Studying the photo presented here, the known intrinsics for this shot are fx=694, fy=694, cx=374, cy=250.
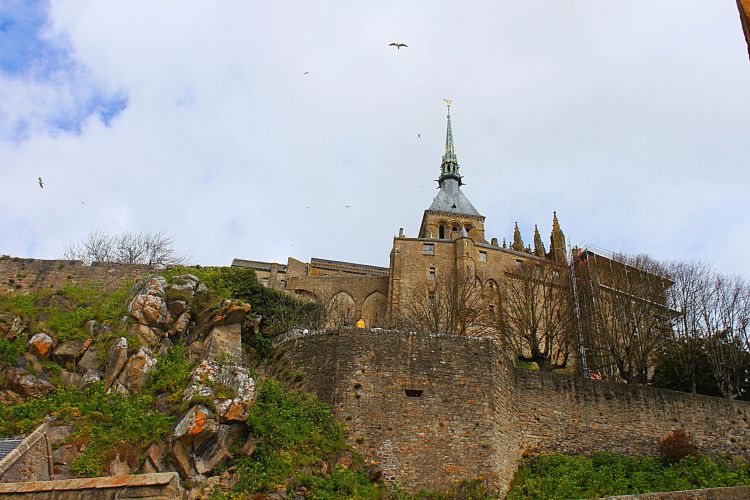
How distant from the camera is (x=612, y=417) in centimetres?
2089

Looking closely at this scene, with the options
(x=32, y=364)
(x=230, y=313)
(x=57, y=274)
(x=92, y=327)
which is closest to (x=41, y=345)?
(x=32, y=364)

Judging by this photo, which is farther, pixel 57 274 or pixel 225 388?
pixel 57 274

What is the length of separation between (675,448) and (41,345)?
18274 mm

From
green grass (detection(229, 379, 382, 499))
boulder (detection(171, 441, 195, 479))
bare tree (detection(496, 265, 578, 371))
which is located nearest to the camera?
boulder (detection(171, 441, 195, 479))

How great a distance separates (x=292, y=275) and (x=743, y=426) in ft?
131

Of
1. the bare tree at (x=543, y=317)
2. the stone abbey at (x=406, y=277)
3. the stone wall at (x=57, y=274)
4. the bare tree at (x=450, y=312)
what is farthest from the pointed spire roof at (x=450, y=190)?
the stone wall at (x=57, y=274)

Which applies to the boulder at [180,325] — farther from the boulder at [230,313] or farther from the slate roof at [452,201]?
the slate roof at [452,201]

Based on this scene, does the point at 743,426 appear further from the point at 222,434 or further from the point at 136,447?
the point at 136,447

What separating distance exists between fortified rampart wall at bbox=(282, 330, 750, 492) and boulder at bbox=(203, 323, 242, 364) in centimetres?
142

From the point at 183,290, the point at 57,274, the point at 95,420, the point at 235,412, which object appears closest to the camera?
the point at 235,412

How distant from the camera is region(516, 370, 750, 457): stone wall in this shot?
20188mm

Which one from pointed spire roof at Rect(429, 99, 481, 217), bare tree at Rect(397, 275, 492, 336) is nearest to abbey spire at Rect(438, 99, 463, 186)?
pointed spire roof at Rect(429, 99, 481, 217)

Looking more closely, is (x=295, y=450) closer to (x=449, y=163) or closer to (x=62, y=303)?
(x=62, y=303)

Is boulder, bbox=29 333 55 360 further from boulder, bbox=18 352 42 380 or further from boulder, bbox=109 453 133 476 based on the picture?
boulder, bbox=109 453 133 476
